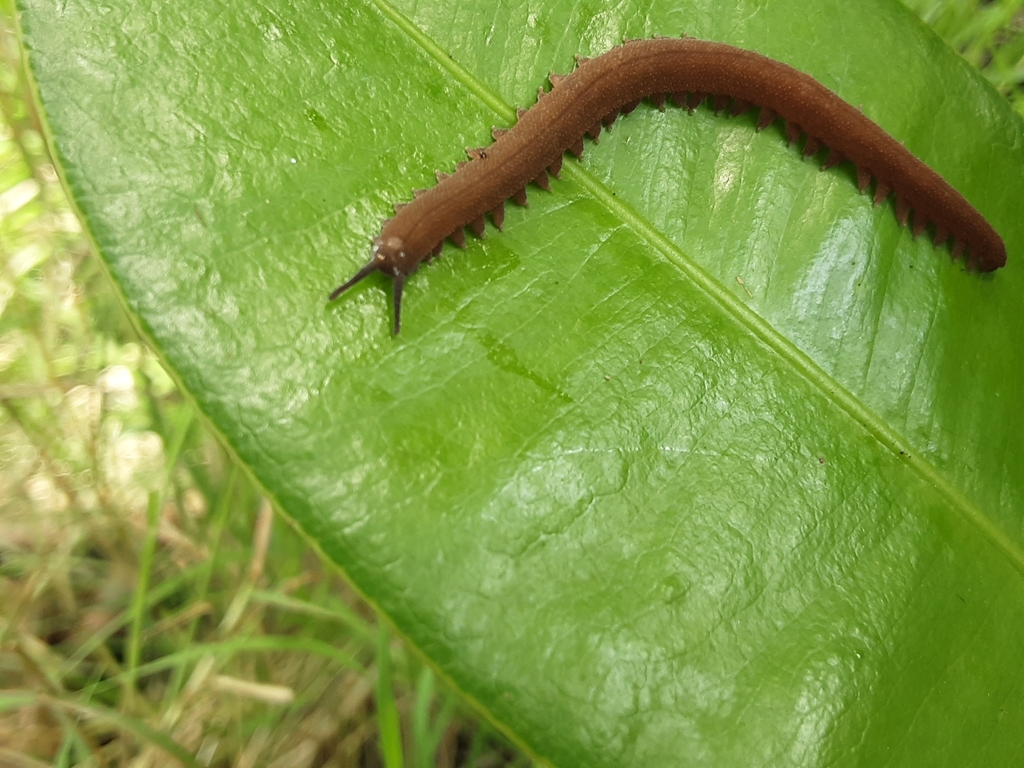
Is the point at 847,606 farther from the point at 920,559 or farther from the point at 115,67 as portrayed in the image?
the point at 115,67

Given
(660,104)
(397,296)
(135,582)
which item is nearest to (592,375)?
(397,296)

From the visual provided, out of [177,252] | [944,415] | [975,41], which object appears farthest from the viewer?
[975,41]

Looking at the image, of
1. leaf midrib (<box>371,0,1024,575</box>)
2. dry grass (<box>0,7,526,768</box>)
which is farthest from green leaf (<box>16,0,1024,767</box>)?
dry grass (<box>0,7,526,768</box>)

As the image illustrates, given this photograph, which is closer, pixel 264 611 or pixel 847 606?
pixel 847 606

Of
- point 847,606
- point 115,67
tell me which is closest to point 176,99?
point 115,67

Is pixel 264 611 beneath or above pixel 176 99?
beneath

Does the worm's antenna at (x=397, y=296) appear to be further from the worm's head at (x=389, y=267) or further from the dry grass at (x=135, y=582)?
the dry grass at (x=135, y=582)

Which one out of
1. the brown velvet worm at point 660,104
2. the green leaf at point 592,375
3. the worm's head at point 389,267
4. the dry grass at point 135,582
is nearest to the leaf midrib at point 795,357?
the green leaf at point 592,375

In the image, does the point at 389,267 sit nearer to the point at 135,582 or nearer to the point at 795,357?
the point at 795,357
